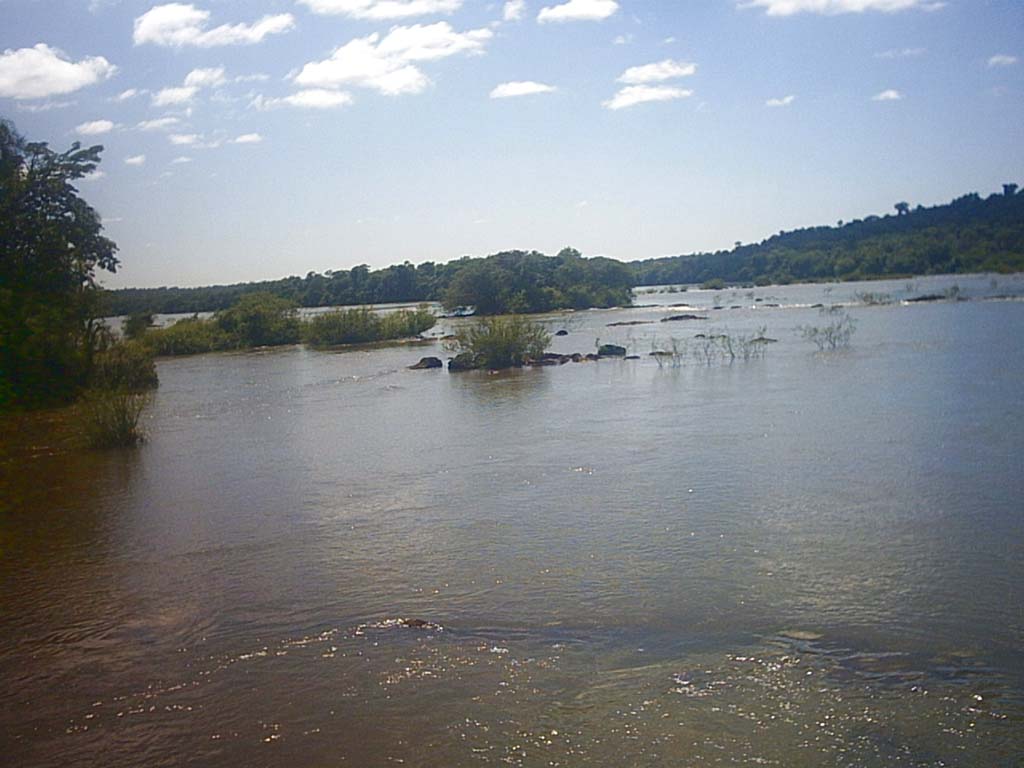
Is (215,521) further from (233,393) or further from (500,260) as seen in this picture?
(500,260)

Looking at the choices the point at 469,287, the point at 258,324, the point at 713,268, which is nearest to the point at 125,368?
the point at 258,324

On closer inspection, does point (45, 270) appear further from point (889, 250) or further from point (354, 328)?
point (889, 250)

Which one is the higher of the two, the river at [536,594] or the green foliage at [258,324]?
the green foliage at [258,324]

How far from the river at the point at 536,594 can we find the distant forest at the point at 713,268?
85.5ft

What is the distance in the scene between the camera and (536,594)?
23.6ft

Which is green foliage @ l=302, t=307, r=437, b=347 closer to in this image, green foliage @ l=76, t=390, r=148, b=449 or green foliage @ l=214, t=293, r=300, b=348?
green foliage @ l=214, t=293, r=300, b=348

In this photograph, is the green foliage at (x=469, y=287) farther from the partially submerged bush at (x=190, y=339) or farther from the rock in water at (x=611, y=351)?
the rock in water at (x=611, y=351)

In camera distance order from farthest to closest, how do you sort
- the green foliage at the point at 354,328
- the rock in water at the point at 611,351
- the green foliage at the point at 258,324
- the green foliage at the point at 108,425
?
the green foliage at the point at 258,324
the green foliage at the point at 354,328
the rock in water at the point at 611,351
the green foliage at the point at 108,425

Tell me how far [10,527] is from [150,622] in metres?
4.42

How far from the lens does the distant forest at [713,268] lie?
62.2m

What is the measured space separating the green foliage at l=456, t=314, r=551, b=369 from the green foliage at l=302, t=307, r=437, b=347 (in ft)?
58.8

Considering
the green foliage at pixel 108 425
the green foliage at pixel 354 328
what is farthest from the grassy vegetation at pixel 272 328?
the green foliage at pixel 108 425

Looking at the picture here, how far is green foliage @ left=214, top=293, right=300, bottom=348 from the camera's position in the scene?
46.7 m

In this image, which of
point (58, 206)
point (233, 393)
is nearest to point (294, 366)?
point (233, 393)
